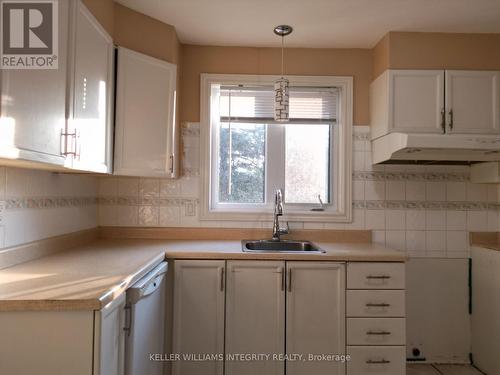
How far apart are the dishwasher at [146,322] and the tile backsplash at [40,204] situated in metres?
0.64

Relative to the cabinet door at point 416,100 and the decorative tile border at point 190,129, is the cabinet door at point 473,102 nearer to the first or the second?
the cabinet door at point 416,100

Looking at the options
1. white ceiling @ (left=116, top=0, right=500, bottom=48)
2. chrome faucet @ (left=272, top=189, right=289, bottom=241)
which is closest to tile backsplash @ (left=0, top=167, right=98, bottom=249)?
white ceiling @ (left=116, top=0, right=500, bottom=48)

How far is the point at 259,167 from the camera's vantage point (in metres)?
2.55

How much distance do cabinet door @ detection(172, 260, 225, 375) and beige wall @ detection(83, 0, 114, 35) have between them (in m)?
1.41

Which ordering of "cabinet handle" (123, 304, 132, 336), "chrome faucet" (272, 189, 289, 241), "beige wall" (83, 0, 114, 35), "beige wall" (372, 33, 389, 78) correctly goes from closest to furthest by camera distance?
"cabinet handle" (123, 304, 132, 336), "beige wall" (83, 0, 114, 35), "beige wall" (372, 33, 389, 78), "chrome faucet" (272, 189, 289, 241)

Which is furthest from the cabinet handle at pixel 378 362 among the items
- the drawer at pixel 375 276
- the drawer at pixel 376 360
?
the drawer at pixel 375 276

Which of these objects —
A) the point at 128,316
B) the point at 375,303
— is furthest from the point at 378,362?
the point at 128,316

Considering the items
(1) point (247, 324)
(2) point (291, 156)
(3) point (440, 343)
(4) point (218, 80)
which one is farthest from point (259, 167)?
(3) point (440, 343)

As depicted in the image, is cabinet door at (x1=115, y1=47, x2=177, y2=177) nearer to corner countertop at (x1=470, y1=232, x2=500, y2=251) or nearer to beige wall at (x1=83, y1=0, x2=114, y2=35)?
beige wall at (x1=83, y1=0, x2=114, y2=35)

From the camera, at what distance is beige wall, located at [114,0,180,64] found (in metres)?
1.94

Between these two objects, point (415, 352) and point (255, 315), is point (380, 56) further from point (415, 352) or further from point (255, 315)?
point (415, 352)

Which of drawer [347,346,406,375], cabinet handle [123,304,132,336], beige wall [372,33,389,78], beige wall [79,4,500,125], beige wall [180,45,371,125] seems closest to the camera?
cabinet handle [123,304,132,336]

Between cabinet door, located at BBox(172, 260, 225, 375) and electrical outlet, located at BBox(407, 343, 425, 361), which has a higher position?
cabinet door, located at BBox(172, 260, 225, 375)

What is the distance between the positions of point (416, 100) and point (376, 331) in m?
1.49
